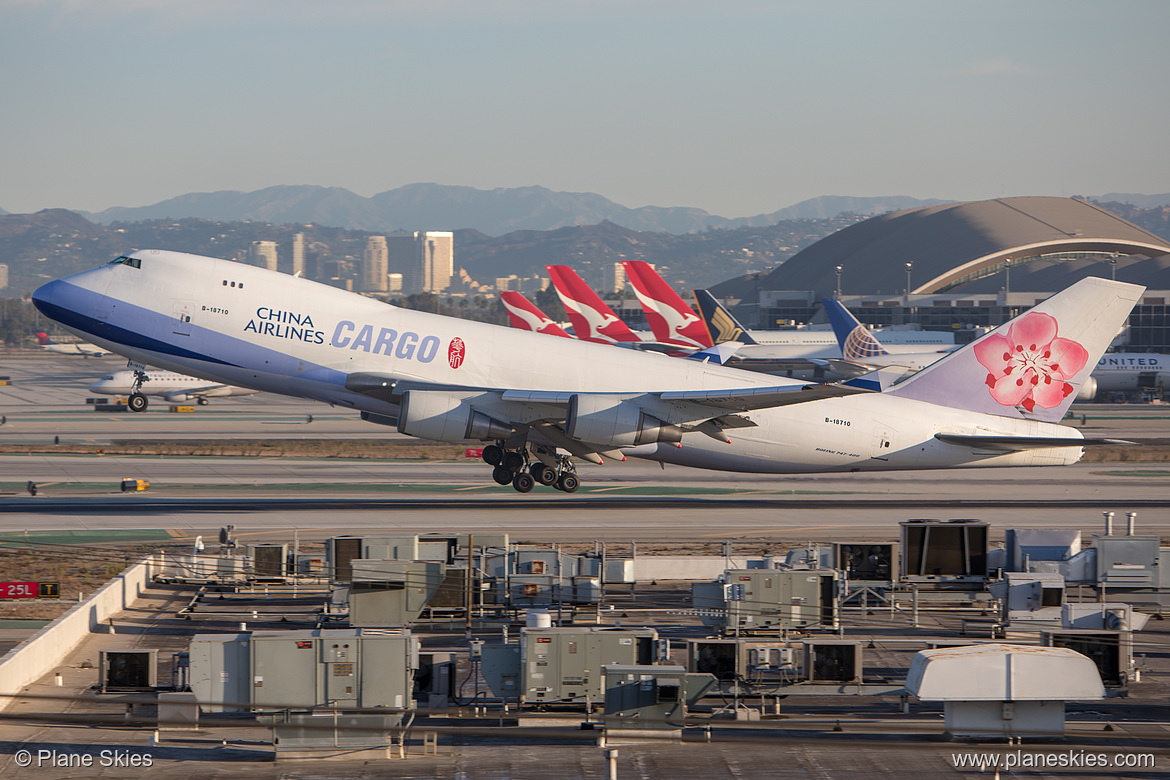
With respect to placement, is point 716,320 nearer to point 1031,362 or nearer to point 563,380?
point 1031,362

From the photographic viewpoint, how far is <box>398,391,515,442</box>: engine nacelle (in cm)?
4069

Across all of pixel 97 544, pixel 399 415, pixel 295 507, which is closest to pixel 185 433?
pixel 295 507

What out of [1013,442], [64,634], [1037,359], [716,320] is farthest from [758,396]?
[716,320]

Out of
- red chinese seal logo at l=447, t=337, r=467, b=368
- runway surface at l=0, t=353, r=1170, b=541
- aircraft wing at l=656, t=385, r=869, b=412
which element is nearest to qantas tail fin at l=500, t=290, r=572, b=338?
runway surface at l=0, t=353, r=1170, b=541

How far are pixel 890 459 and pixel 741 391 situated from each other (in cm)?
883

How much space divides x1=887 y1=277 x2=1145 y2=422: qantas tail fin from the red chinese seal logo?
18352 mm

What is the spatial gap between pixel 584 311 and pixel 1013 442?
7818cm

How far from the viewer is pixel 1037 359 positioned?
4447 centimetres

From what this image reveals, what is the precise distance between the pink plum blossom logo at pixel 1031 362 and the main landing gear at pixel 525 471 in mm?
17853

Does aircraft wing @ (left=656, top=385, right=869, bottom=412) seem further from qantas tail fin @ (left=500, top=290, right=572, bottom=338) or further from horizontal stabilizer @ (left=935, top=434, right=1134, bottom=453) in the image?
qantas tail fin @ (left=500, top=290, right=572, bottom=338)

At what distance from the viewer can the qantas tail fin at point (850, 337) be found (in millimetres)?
121812

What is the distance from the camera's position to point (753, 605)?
101 feet

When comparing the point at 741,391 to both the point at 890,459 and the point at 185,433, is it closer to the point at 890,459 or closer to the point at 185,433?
the point at 890,459
